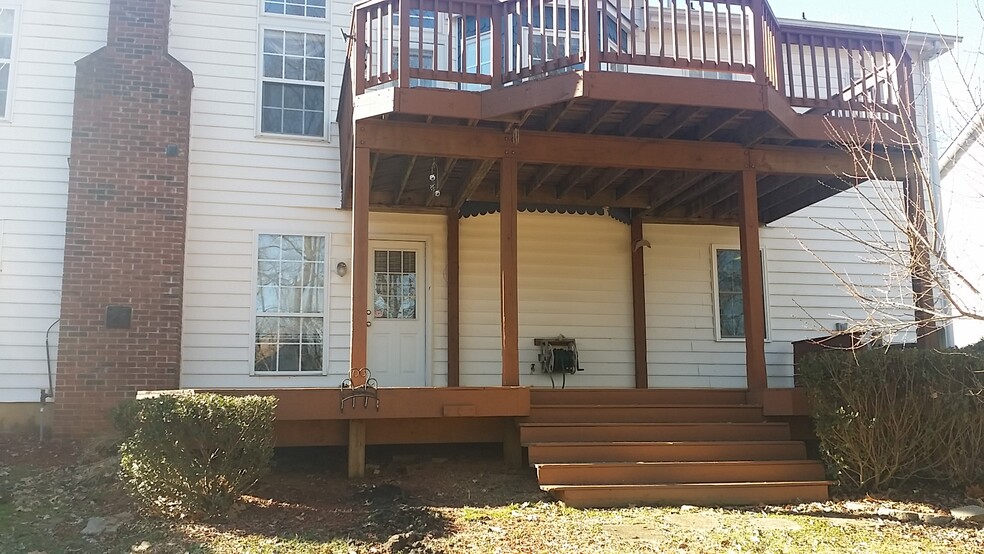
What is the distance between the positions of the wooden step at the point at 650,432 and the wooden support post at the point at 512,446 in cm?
28

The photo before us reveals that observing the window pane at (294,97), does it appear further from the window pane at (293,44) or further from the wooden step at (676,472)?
the wooden step at (676,472)

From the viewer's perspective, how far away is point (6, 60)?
8.67 m

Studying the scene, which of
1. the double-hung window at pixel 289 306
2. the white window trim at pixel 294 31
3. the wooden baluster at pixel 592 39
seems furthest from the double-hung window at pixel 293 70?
A: the wooden baluster at pixel 592 39

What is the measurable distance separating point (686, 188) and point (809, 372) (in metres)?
2.88

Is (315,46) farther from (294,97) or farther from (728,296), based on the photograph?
(728,296)

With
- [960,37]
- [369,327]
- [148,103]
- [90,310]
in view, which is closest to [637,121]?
[960,37]

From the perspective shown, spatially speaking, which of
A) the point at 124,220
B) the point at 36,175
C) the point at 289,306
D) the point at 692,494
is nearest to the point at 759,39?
the point at 692,494

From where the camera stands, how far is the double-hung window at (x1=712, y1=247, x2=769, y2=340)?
10117 mm

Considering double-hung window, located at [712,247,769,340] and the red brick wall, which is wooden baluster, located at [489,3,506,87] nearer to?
the red brick wall

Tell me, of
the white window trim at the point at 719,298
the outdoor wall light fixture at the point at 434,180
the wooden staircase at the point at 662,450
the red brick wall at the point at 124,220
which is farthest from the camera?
the white window trim at the point at 719,298

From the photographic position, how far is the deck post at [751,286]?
741 cm

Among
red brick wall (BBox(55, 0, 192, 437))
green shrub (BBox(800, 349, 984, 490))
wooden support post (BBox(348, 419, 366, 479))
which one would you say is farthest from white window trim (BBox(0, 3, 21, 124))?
green shrub (BBox(800, 349, 984, 490))

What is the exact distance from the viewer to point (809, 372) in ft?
22.0

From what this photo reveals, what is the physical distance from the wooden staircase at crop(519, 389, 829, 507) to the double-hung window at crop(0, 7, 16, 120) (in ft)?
21.4
